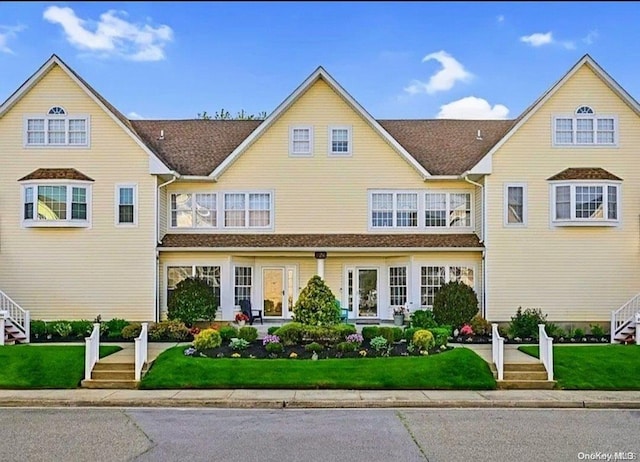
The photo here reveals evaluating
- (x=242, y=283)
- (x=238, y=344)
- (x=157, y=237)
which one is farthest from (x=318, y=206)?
(x=238, y=344)

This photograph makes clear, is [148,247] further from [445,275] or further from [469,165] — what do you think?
[469,165]

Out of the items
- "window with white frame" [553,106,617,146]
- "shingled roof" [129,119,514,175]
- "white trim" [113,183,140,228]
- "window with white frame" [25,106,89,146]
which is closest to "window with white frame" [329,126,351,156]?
"shingled roof" [129,119,514,175]

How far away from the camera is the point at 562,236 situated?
22719 mm

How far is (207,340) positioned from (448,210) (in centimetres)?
1169

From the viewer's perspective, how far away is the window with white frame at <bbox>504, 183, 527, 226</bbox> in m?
22.9

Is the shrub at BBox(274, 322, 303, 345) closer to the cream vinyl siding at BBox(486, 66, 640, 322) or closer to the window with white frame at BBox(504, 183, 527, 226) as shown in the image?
the cream vinyl siding at BBox(486, 66, 640, 322)

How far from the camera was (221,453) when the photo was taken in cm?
902

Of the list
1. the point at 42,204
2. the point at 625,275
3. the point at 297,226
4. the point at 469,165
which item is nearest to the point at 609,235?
the point at 625,275

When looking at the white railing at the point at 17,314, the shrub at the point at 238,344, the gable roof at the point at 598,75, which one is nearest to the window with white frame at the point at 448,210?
the gable roof at the point at 598,75

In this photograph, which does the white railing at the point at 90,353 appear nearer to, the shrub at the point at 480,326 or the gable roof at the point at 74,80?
the gable roof at the point at 74,80

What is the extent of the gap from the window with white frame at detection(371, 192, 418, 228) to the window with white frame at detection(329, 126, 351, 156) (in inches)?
Result: 81.1

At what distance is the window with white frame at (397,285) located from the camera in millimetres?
24312

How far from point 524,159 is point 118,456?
1824 cm

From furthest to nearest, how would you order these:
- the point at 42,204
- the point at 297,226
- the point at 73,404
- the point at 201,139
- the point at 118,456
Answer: the point at 201,139 → the point at 297,226 → the point at 42,204 → the point at 73,404 → the point at 118,456
